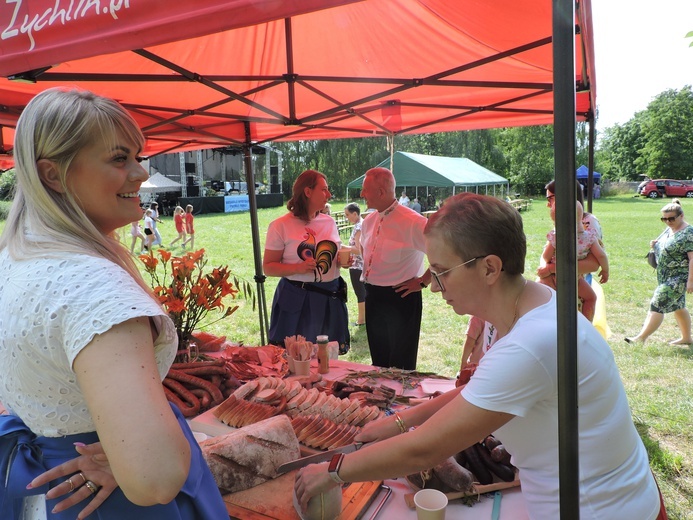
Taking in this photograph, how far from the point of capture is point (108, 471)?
3.16 ft

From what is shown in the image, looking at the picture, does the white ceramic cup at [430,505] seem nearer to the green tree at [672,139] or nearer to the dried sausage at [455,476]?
the dried sausage at [455,476]

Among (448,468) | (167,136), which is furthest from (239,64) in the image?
(448,468)

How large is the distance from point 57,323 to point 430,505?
1.13 metres

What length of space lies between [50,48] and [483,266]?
5.14 ft

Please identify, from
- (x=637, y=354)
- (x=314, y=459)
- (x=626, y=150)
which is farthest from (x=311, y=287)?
(x=626, y=150)

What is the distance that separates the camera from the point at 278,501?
1604mm

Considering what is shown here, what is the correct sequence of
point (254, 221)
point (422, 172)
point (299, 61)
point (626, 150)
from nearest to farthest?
point (299, 61) < point (254, 221) < point (422, 172) < point (626, 150)

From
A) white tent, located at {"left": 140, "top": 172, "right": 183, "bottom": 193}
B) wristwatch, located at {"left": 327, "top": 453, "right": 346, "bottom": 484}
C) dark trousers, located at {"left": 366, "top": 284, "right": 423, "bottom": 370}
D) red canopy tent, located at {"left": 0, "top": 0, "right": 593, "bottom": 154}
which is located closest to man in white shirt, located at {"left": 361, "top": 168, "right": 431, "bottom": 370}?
dark trousers, located at {"left": 366, "top": 284, "right": 423, "bottom": 370}

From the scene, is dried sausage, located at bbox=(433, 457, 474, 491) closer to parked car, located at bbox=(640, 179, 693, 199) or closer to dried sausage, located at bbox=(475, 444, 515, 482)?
dried sausage, located at bbox=(475, 444, 515, 482)

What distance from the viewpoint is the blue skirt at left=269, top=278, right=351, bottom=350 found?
396 cm

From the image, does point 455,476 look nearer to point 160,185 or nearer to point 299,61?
point 299,61

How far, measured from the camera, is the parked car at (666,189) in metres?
36.1

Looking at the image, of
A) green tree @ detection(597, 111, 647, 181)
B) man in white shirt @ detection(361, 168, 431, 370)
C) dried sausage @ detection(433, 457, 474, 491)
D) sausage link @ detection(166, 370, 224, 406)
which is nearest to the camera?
dried sausage @ detection(433, 457, 474, 491)

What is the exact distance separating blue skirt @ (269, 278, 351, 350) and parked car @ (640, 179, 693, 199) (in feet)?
135
